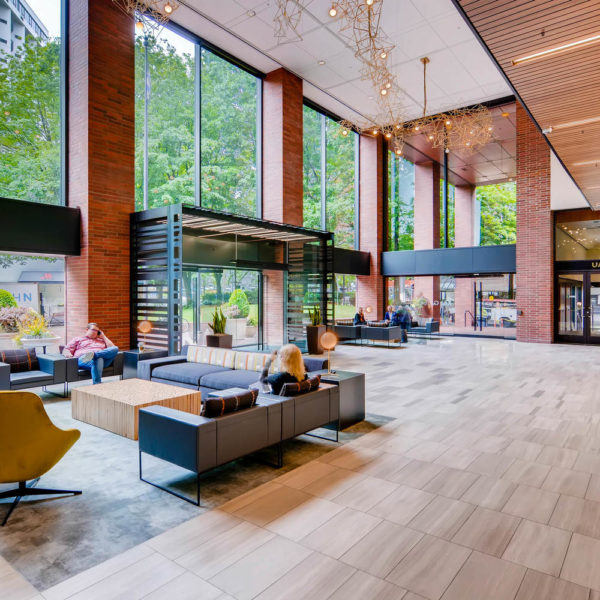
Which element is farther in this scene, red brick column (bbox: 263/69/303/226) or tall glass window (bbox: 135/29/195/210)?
red brick column (bbox: 263/69/303/226)

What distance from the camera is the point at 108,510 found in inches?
122

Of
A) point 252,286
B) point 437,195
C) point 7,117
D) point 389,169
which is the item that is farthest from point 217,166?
point 437,195

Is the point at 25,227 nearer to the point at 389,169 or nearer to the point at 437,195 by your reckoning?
the point at 389,169

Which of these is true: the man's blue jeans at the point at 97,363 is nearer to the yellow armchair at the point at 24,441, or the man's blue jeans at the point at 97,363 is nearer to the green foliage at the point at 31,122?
the green foliage at the point at 31,122

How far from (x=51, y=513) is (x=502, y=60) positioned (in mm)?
5572

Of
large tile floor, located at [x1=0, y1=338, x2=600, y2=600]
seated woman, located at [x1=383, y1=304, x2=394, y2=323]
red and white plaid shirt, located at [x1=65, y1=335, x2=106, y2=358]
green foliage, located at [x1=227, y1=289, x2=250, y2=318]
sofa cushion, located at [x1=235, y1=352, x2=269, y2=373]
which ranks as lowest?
large tile floor, located at [x1=0, y1=338, x2=600, y2=600]

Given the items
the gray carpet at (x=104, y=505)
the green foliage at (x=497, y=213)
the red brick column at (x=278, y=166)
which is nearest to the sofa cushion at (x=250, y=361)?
the gray carpet at (x=104, y=505)

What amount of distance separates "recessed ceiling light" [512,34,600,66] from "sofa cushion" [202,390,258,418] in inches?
163

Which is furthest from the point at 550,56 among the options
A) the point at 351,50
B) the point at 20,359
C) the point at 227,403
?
the point at 351,50

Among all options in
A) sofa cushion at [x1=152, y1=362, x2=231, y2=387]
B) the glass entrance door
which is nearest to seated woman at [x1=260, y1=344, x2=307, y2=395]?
sofa cushion at [x1=152, y1=362, x2=231, y2=387]

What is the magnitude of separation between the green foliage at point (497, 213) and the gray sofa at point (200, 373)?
15.9 m

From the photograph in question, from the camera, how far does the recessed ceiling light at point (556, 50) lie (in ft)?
13.0

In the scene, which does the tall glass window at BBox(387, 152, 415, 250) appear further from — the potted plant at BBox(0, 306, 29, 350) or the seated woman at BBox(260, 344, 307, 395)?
the seated woman at BBox(260, 344, 307, 395)

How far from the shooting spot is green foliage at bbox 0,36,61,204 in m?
7.39
